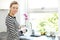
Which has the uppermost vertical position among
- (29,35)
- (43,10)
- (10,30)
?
(43,10)

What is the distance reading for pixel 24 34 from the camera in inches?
121

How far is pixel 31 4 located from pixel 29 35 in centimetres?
70

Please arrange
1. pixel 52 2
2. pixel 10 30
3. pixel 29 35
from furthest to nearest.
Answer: pixel 52 2 → pixel 29 35 → pixel 10 30

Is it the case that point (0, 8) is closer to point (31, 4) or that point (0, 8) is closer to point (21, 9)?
point (21, 9)

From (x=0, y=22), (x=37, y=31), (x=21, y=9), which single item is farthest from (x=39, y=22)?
(x=0, y=22)

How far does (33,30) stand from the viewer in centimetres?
314

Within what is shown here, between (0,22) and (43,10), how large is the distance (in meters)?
0.96

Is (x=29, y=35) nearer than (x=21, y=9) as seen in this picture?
Yes

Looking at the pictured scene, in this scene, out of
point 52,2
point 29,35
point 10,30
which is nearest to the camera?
point 10,30

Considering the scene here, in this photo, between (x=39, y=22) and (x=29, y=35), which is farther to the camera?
(x=39, y=22)

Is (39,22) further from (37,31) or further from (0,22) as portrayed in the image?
(0,22)

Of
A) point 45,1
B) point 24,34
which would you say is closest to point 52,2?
point 45,1

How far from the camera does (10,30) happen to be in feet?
8.07

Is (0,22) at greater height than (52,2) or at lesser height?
lesser
